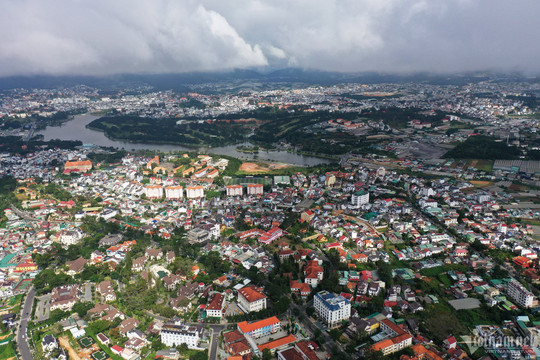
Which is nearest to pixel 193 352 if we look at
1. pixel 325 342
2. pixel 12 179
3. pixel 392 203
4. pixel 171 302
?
pixel 171 302

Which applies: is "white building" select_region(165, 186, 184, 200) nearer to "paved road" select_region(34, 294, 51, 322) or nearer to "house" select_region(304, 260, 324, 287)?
"paved road" select_region(34, 294, 51, 322)

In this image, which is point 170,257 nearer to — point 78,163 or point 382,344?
point 382,344

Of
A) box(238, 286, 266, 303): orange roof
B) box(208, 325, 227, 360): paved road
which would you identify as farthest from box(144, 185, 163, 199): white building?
box(208, 325, 227, 360): paved road

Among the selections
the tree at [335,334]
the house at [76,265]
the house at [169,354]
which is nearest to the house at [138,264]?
the house at [76,265]

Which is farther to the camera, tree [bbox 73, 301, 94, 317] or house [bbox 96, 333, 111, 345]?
tree [bbox 73, 301, 94, 317]

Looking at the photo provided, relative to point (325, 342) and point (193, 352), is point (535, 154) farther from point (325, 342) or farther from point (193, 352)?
point (193, 352)

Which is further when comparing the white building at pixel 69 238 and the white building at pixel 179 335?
the white building at pixel 69 238

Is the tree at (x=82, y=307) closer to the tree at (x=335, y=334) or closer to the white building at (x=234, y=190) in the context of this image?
the tree at (x=335, y=334)
